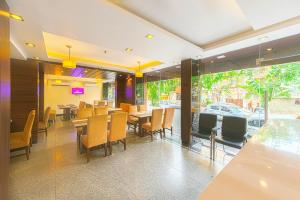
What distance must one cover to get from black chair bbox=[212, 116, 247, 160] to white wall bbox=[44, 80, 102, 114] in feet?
32.0

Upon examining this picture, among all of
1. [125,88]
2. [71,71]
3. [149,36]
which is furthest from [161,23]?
[125,88]

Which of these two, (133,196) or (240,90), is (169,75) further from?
(133,196)

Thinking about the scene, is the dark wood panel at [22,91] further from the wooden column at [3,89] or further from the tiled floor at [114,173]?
the wooden column at [3,89]

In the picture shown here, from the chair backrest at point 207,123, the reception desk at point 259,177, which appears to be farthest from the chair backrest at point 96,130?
the reception desk at point 259,177

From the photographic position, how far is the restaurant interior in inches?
55.6

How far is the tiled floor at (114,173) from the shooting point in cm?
205

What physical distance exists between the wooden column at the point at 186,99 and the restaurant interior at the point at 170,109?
0.10 feet

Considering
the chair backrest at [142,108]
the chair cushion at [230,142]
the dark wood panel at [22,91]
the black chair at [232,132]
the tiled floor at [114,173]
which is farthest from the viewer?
the chair backrest at [142,108]

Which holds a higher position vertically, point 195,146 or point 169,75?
point 169,75

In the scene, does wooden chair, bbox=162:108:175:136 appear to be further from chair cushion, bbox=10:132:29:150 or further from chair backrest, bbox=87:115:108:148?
chair cushion, bbox=10:132:29:150

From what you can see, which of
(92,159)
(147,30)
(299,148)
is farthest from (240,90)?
(92,159)

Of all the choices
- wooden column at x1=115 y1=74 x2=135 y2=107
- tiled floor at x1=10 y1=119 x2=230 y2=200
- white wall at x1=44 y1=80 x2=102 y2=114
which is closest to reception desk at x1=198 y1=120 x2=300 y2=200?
tiled floor at x1=10 y1=119 x2=230 y2=200

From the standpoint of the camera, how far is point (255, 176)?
761mm

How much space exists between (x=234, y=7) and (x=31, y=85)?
195 inches
